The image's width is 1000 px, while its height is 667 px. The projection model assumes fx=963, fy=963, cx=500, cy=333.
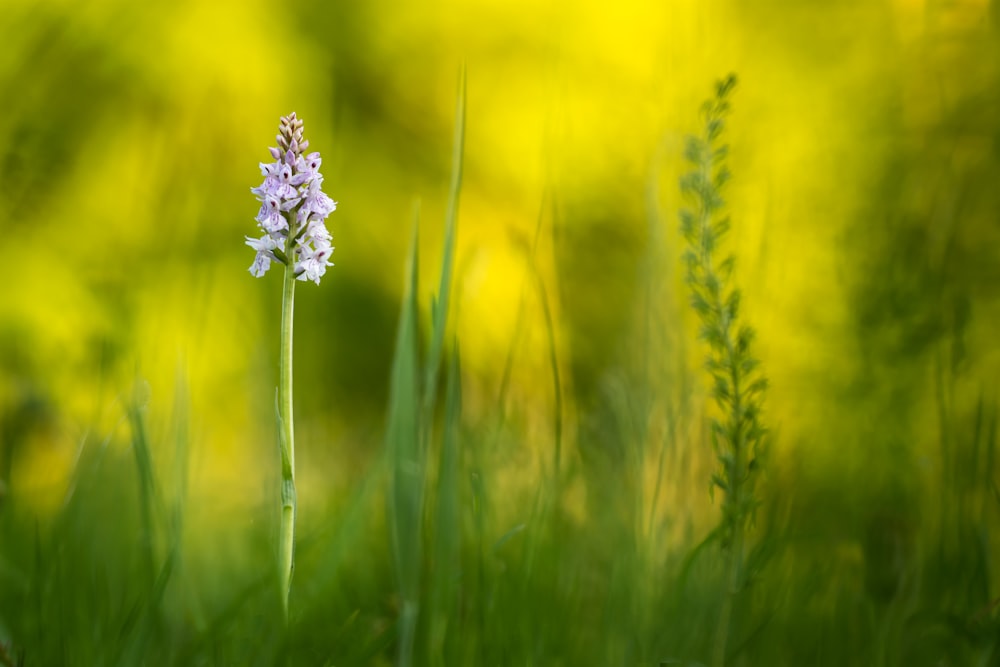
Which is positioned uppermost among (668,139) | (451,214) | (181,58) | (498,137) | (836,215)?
(181,58)

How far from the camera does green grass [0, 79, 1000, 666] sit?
2.79ft

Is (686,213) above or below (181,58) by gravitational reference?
below

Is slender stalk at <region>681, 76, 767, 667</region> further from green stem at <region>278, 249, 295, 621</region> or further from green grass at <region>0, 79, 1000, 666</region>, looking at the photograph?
green stem at <region>278, 249, 295, 621</region>

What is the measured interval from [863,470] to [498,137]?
5.55 meters

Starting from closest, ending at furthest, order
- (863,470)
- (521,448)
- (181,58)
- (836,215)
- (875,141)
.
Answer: (863,470), (521,448), (836,215), (875,141), (181,58)

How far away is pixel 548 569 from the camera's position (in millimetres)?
1176

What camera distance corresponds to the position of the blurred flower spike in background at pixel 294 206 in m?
0.97

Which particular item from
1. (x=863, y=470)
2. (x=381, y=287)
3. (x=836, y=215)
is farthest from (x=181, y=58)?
(x=863, y=470)

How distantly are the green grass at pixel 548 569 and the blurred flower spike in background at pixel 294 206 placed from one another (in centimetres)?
15

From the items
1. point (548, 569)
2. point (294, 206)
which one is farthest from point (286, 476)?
point (548, 569)

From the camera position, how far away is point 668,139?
1.19 metres

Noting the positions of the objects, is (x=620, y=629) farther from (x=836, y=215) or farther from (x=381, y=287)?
(x=381, y=287)

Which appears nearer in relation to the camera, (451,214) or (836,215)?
(451,214)

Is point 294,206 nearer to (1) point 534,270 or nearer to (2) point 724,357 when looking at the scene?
(1) point 534,270
